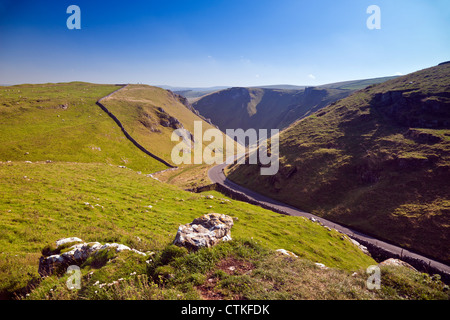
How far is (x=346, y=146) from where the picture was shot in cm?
7062

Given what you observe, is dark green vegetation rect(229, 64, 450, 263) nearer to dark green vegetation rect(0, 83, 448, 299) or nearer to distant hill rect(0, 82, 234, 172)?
dark green vegetation rect(0, 83, 448, 299)

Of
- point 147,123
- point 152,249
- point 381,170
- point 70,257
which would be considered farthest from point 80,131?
point 381,170

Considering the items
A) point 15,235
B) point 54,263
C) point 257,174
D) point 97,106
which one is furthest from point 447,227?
point 97,106

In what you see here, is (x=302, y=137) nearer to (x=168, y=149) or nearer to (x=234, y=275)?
(x=168, y=149)

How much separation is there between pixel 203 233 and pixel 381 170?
67.4 meters

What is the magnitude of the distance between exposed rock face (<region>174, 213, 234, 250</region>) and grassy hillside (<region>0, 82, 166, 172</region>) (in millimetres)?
60593

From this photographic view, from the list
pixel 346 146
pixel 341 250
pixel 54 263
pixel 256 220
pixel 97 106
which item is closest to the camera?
pixel 54 263

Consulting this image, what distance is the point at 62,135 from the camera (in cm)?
6350

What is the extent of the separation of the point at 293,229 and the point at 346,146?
187 feet

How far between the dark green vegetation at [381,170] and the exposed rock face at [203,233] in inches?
1886
